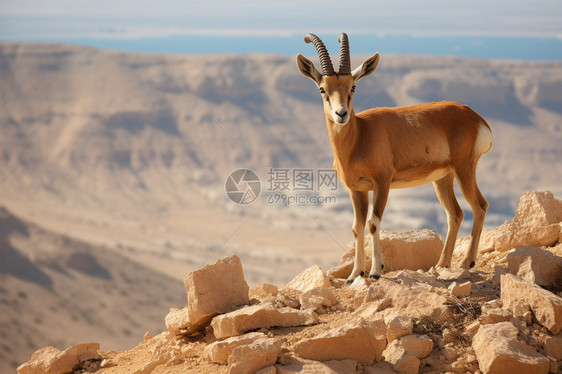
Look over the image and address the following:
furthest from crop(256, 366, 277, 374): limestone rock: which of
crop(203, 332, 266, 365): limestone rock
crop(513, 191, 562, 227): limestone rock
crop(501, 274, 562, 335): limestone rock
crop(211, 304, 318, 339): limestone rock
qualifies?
crop(513, 191, 562, 227): limestone rock

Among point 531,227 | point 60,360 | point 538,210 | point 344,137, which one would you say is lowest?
point 60,360

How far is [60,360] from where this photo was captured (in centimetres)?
1016

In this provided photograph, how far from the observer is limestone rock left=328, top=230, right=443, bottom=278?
37.5 ft

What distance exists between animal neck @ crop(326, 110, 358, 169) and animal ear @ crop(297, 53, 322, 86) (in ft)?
2.04

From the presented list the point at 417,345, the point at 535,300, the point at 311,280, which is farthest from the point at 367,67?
the point at 417,345

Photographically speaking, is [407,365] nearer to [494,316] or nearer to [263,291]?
[494,316]

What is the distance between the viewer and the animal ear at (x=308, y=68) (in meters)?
10.4

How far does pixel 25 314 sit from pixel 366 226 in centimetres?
5308

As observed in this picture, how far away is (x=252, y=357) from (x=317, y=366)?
75 centimetres

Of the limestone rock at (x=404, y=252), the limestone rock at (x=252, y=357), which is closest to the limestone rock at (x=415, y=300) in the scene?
the limestone rock at (x=252, y=357)

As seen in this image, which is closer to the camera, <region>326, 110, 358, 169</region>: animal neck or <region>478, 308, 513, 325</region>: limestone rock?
<region>478, 308, 513, 325</region>: limestone rock

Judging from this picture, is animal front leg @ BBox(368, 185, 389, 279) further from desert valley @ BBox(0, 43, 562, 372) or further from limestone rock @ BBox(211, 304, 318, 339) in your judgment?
desert valley @ BBox(0, 43, 562, 372)

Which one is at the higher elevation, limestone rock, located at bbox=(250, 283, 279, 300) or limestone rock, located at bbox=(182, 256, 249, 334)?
limestone rock, located at bbox=(182, 256, 249, 334)

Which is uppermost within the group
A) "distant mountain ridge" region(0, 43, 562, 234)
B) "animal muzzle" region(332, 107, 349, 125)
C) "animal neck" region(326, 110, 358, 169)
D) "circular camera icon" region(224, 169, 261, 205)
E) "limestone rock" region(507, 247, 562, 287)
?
"animal muzzle" region(332, 107, 349, 125)
